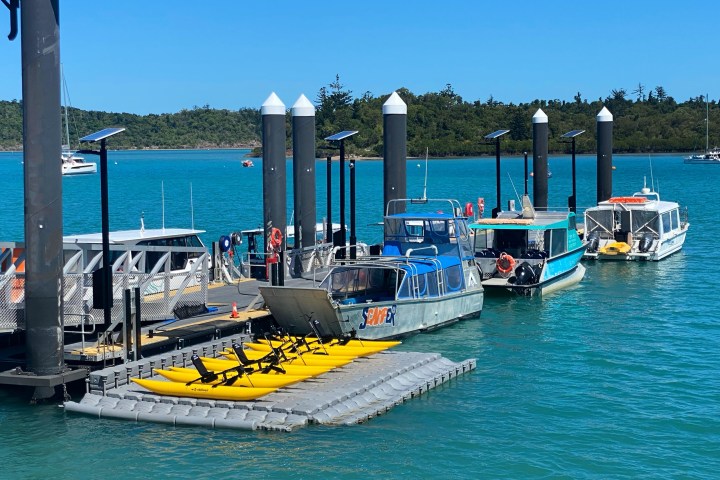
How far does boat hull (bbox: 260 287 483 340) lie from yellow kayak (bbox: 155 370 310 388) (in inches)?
144

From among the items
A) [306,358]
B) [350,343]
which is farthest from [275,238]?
[306,358]

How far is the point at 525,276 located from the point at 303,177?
26.1 feet

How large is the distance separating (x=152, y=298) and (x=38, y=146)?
19.4ft

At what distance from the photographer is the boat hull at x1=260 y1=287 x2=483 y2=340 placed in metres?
24.7

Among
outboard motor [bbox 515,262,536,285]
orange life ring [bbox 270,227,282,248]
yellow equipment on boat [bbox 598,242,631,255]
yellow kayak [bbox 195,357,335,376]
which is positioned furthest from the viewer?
yellow equipment on boat [bbox 598,242,631,255]

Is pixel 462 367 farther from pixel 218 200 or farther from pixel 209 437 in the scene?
pixel 218 200

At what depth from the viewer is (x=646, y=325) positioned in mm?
31312

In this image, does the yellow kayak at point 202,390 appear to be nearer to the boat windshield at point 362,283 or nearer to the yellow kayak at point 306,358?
the yellow kayak at point 306,358

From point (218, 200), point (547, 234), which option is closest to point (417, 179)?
point (218, 200)

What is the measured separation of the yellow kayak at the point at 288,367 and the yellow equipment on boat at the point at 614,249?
84.0ft

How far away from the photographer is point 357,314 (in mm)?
25734

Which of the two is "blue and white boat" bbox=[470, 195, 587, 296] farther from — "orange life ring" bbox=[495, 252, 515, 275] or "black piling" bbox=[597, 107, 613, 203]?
"black piling" bbox=[597, 107, 613, 203]

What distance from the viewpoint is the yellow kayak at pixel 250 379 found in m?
20.5

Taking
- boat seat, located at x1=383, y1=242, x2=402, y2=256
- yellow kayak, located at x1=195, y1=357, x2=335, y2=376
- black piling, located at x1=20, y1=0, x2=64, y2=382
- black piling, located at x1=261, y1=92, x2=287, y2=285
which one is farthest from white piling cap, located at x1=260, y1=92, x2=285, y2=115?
black piling, located at x1=20, y1=0, x2=64, y2=382
